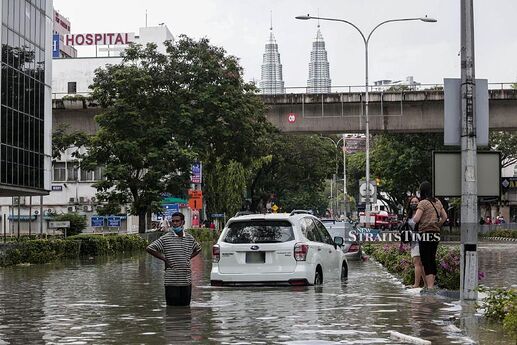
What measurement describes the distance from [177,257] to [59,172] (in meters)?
73.8

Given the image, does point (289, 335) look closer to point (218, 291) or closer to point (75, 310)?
point (75, 310)

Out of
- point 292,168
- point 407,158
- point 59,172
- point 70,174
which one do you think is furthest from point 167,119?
point 292,168

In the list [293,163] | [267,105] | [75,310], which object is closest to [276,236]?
[75,310]

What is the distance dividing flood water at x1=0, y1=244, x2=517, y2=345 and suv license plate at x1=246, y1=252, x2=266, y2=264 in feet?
1.83

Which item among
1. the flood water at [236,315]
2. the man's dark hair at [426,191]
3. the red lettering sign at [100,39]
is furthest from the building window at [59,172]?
the man's dark hair at [426,191]

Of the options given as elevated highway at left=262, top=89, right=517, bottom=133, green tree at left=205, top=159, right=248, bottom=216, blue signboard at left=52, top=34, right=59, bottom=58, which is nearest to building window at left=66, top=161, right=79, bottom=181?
green tree at left=205, top=159, right=248, bottom=216

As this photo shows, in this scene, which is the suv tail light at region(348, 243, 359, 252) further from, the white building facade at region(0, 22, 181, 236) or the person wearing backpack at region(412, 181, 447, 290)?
the white building facade at region(0, 22, 181, 236)

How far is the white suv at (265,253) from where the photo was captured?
60.2ft

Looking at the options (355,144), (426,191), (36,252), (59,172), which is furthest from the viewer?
(355,144)

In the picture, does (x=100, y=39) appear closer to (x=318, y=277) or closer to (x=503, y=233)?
(x=503, y=233)

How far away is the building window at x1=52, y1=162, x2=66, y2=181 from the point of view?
3416 inches

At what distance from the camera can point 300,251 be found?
18.3m

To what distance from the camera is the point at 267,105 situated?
5456cm

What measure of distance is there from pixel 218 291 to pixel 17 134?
27.1m
